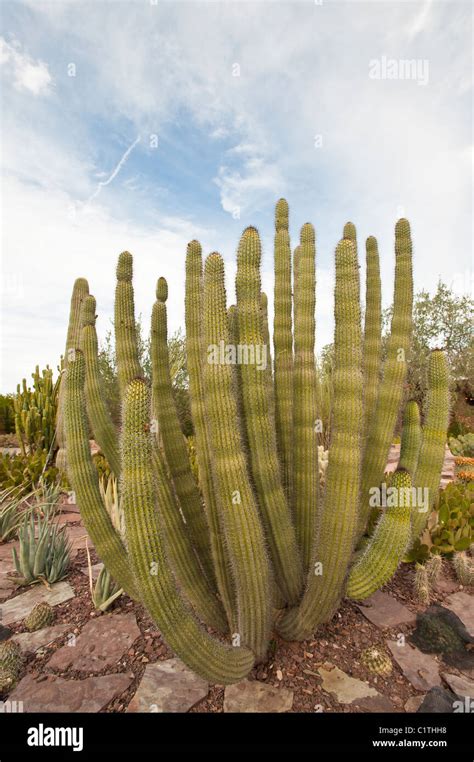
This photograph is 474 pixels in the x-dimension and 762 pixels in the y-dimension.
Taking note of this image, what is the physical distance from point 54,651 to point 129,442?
200 centimetres

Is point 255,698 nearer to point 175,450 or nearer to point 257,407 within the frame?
point 175,450

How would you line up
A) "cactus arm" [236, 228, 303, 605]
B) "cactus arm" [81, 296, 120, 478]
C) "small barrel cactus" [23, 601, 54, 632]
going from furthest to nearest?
"small barrel cactus" [23, 601, 54, 632], "cactus arm" [81, 296, 120, 478], "cactus arm" [236, 228, 303, 605]

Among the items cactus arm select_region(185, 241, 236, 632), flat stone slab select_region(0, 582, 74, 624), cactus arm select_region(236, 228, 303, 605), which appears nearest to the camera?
cactus arm select_region(236, 228, 303, 605)

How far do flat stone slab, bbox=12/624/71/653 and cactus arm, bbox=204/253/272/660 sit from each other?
Result: 154cm

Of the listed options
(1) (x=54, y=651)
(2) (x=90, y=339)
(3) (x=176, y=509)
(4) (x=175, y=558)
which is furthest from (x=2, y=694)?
(2) (x=90, y=339)

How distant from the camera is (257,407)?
8.75 ft

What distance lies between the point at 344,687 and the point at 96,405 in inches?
95.2

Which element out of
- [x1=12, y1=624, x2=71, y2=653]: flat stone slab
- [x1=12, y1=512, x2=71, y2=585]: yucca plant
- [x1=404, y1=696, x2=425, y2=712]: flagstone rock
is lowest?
[x1=404, y1=696, x2=425, y2=712]: flagstone rock

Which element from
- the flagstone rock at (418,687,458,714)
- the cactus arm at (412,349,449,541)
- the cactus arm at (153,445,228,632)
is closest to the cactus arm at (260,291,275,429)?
the cactus arm at (153,445,228,632)

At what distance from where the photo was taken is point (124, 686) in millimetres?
2699

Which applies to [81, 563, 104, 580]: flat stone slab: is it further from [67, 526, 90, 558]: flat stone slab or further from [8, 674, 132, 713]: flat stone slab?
[8, 674, 132, 713]: flat stone slab

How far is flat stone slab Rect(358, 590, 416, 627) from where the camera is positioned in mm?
3438

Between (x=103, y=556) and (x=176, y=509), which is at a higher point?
(x=176, y=509)
